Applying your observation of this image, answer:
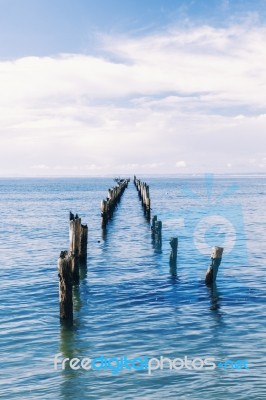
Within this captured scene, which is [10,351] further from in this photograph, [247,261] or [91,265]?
[247,261]

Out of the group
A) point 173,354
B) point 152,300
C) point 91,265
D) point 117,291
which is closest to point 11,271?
point 91,265

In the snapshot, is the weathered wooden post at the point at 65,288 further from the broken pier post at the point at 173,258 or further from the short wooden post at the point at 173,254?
the short wooden post at the point at 173,254

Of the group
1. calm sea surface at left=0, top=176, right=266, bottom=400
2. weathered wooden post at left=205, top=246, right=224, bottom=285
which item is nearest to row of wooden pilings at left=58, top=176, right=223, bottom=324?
weathered wooden post at left=205, top=246, right=224, bottom=285

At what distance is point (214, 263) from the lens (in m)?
16.0

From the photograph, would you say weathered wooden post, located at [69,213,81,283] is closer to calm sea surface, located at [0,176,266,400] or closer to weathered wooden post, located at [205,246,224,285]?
calm sea surface, located at [0,176,266,400]

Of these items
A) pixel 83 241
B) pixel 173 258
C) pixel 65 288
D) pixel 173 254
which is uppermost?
pixel 83 241

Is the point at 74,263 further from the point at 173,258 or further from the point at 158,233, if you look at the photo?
the point at 158,233

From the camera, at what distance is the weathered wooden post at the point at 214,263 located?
15.7 m

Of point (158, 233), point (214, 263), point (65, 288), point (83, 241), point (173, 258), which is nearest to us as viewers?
point (65, 288)

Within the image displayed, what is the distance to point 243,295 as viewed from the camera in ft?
49.5

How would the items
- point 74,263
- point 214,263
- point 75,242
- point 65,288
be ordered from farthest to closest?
point 75,242 < point 74,263 < point 214,263 < point 65,288

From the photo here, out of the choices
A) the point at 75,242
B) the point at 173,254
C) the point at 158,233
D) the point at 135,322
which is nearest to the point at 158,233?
the point at 158,233

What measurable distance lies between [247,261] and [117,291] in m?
8.03

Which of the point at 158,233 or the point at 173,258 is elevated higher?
the point at 158,233
